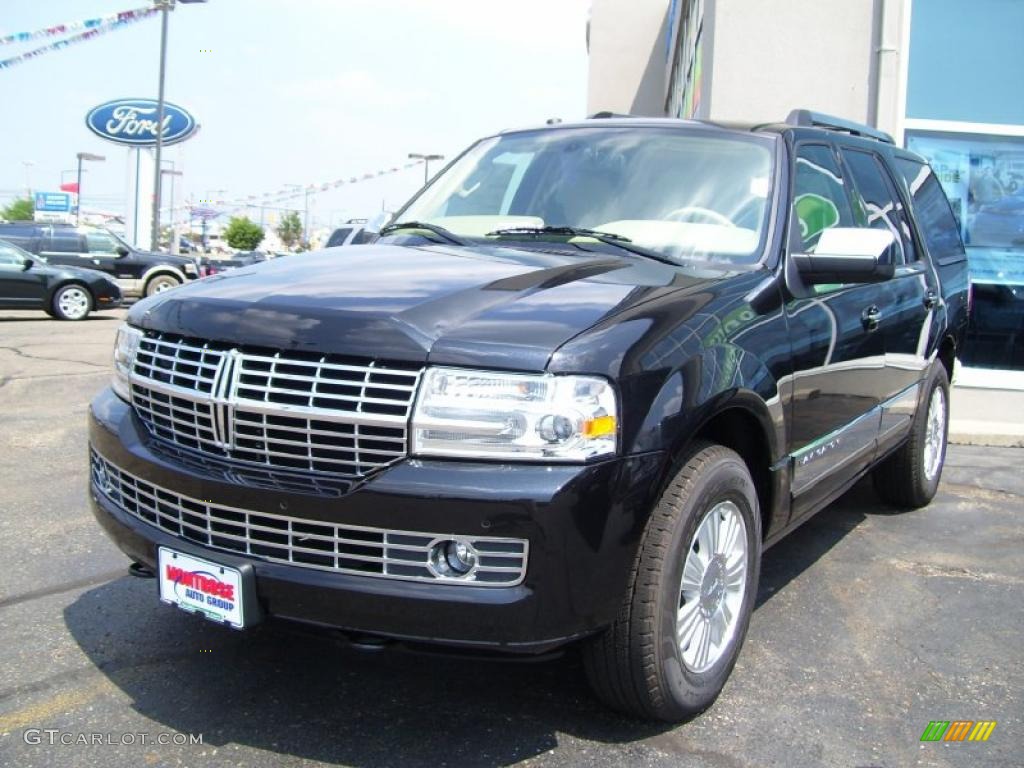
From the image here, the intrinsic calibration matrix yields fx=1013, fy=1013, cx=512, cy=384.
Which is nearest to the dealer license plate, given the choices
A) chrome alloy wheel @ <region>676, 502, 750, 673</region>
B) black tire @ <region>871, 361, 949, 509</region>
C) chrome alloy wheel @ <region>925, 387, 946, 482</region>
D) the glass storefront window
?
chrome alloy wheel @ <region>676, 502, 750, 673</region>

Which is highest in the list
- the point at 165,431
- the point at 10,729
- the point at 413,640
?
the point at 165,431

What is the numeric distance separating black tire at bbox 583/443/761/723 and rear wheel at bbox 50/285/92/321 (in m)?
15.7

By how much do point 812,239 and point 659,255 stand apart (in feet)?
2.52

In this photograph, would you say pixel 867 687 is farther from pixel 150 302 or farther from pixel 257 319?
pixel 150 302

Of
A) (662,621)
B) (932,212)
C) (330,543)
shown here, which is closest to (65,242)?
(932,212)

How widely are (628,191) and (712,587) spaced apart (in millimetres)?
1633

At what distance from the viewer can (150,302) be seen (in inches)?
125

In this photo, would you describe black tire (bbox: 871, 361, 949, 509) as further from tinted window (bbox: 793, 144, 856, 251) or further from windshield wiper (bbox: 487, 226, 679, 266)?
windshield wiper (bbox: 487, 226, 679, 266)

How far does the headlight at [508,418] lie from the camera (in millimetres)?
2455

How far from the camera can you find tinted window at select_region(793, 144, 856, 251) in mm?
3883

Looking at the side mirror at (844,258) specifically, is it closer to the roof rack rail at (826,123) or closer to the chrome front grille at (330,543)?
the roof rack rail at (826,123)

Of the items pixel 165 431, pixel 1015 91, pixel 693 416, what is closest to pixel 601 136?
pixel 693 416

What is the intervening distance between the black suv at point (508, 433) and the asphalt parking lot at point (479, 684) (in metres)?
0.27

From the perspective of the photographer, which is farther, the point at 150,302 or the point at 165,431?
the point at 150,302
